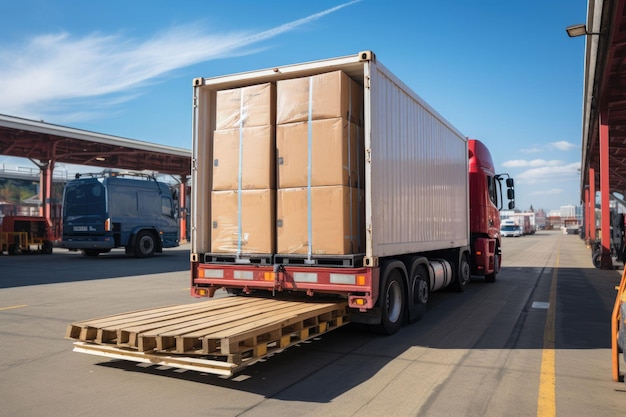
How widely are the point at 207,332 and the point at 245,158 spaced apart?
269cm

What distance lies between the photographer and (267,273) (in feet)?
20.9

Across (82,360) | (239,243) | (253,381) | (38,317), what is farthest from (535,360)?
(38,317)

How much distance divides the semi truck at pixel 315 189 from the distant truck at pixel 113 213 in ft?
43.2

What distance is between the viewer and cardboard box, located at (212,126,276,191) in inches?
255

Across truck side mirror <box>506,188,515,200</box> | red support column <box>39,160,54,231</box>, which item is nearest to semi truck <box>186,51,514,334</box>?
truck side mirror <box>506,188,515,200</box>

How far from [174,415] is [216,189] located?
3.53 metres

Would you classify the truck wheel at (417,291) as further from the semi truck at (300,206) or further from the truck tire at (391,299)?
the truck tire at (391,299)

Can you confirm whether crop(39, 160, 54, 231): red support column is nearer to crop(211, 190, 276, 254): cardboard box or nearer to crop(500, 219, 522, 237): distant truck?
crop(211, 190, 276, 254): cardboard box

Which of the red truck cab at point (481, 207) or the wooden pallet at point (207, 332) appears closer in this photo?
the wooden pallet at point (207, 332)

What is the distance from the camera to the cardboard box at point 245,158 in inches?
255

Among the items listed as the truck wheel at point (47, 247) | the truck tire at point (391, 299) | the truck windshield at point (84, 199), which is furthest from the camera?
the truck wheel at point (47, 247)

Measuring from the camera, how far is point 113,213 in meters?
18.9

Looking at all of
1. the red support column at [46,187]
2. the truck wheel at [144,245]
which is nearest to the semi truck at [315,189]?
the truck wheel at [144,245]

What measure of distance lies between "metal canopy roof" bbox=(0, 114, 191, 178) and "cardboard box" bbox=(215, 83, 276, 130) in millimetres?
21016
